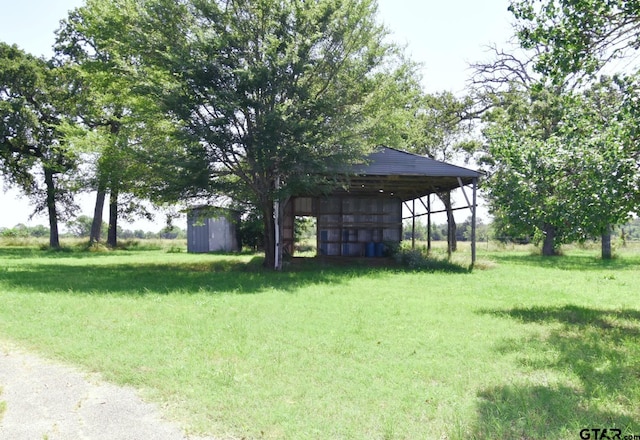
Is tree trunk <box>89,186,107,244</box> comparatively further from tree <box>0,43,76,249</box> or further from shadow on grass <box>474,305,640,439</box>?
shadow on grass <box>474,305,640,439</box>

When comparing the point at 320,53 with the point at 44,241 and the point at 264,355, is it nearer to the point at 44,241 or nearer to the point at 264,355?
the point at 264,355

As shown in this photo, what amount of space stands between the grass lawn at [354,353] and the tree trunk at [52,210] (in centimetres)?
2053

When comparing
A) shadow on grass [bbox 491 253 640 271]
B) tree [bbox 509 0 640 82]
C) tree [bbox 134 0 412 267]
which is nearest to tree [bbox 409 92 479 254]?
shadow on grass [bbox 491 253 640 271]

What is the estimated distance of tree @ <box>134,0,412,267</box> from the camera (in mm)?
12383

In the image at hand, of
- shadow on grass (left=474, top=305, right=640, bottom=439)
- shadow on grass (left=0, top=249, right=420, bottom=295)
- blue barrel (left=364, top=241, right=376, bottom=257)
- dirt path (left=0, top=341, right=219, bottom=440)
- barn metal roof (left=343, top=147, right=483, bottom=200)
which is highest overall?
barn metal roof (left=343, top=147, right=483, bottom=200)

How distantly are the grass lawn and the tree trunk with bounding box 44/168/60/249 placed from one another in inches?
808

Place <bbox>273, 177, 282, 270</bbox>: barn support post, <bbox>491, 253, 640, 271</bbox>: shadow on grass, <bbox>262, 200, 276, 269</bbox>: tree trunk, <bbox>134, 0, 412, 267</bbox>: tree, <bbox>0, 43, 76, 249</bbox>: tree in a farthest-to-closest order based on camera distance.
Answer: <bbox>0, 43, 76, 249</bbox>: tree → <bbox>491, 253, 640, 271</bbox>: shadow on grass → <bbox>262, 200, 276, 269</bbox>: tree trunk → <bbox>273, 177, 282, 270</bbox>: barn support post → <bbox>134, 0, 412, 267</bbox>: tree

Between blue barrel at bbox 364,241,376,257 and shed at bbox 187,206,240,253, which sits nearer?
blue barrel at bbox 364,241,376,257

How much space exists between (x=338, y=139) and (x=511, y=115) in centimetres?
1570

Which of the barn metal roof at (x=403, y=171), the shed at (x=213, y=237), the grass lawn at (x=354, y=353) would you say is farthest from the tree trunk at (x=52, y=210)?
the barn metal roof at (x=403, y=171)

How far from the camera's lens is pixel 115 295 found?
9141mm

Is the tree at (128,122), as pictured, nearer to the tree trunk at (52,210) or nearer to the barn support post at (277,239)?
the barn support post at (277,239)

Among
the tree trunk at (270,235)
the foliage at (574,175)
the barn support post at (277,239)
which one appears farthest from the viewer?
the tree trunk at (270,235)

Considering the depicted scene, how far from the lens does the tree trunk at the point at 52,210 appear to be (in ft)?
93.9
